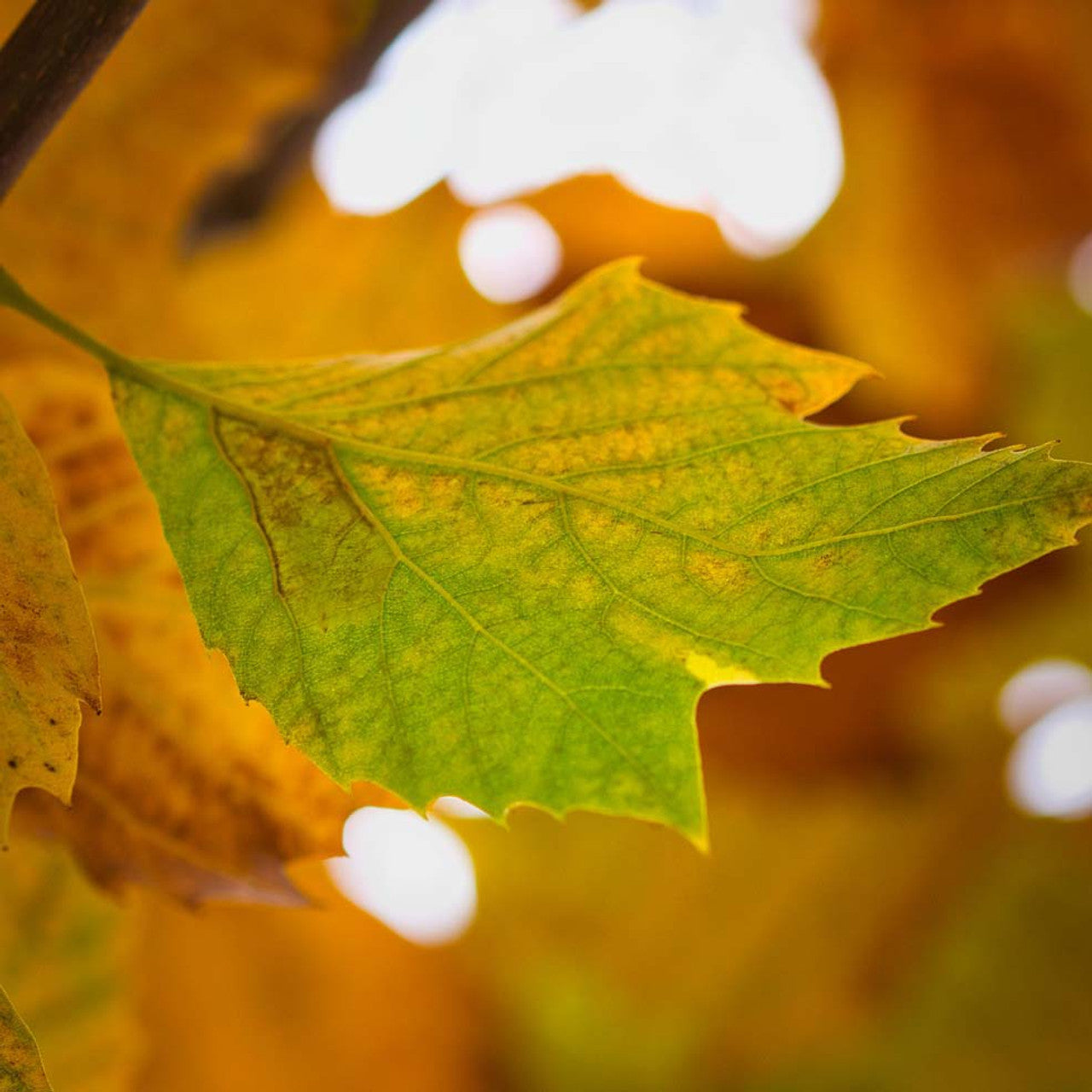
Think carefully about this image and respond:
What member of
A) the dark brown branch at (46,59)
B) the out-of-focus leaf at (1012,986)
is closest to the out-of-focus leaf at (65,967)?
the dark brown branch at (46,59)

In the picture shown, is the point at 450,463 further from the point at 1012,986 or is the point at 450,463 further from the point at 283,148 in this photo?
the point at 1012,986

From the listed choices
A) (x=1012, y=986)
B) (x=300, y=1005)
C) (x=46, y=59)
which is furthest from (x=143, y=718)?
(x=1012, y=986)

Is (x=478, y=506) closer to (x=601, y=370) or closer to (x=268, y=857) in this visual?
(x=601, y=370)

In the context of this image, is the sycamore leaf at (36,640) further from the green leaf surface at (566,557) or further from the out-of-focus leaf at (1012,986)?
the out-of-focus leaf at (1012,986)

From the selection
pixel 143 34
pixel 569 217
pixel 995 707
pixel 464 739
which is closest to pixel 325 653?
pixel 464 739

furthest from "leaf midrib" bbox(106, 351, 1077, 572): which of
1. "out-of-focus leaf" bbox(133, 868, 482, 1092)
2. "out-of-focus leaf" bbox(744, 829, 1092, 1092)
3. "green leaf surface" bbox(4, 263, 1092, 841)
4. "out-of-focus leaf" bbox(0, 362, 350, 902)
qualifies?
"out-of-focus leaf" bbox(744, 829, 1092, 1092)
